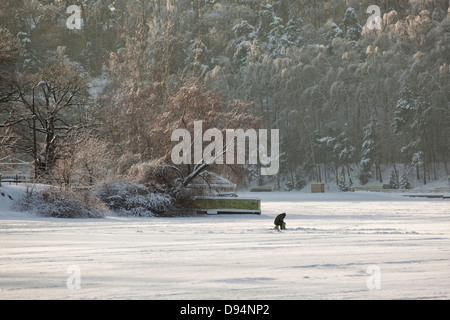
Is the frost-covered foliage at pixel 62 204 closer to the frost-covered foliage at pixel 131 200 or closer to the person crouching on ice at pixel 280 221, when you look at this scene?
the frost-covered foliage at pixel 131 200

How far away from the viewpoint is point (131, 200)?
27062 millimetres

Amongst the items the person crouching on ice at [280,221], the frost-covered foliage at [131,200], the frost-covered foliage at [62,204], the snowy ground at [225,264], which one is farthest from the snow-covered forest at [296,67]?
the snowy ground at [225,264]

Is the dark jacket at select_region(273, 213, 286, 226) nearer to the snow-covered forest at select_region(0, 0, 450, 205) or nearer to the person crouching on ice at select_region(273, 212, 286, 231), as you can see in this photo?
the person crouching on ice at select_region(273, 212, 286, 231)

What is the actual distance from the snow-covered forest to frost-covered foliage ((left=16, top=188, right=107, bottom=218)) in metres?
16.6

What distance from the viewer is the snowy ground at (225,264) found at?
8.21 meters

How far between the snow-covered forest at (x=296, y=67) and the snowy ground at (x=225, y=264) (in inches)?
1062

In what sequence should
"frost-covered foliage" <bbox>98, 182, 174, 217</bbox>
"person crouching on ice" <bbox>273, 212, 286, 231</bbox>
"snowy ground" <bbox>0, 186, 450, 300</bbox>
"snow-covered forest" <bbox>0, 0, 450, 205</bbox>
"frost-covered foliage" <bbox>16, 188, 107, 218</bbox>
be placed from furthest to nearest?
"snow-covered forest" <bbox>0, 0, 450, 205</bbox> → "frost-covered foliage" <bbox>98, 182, 174, 217</bbox> → "frost-covered foliage" <bbox>16, 188, 107, 218</bbox> → "person crouching on ice" <bbox>273, 212, 286, 231</bbox> → "snowy ground" <bbox>0, 186, 450, 300</bbox>

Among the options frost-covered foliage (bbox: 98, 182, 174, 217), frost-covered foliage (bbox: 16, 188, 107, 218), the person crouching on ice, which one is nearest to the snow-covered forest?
frost-covered foliage (bbox: 98, 182, 174, 217)

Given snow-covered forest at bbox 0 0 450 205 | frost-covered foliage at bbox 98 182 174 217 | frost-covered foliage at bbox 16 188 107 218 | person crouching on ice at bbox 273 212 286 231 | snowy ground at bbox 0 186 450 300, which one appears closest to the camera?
snowy ground at bbox 0 186 450 300

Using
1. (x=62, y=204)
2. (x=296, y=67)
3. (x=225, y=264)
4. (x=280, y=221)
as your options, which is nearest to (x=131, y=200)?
(x=62, y=204)

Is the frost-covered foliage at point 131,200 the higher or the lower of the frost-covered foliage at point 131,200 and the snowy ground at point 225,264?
the higher

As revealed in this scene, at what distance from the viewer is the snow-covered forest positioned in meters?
56.4
